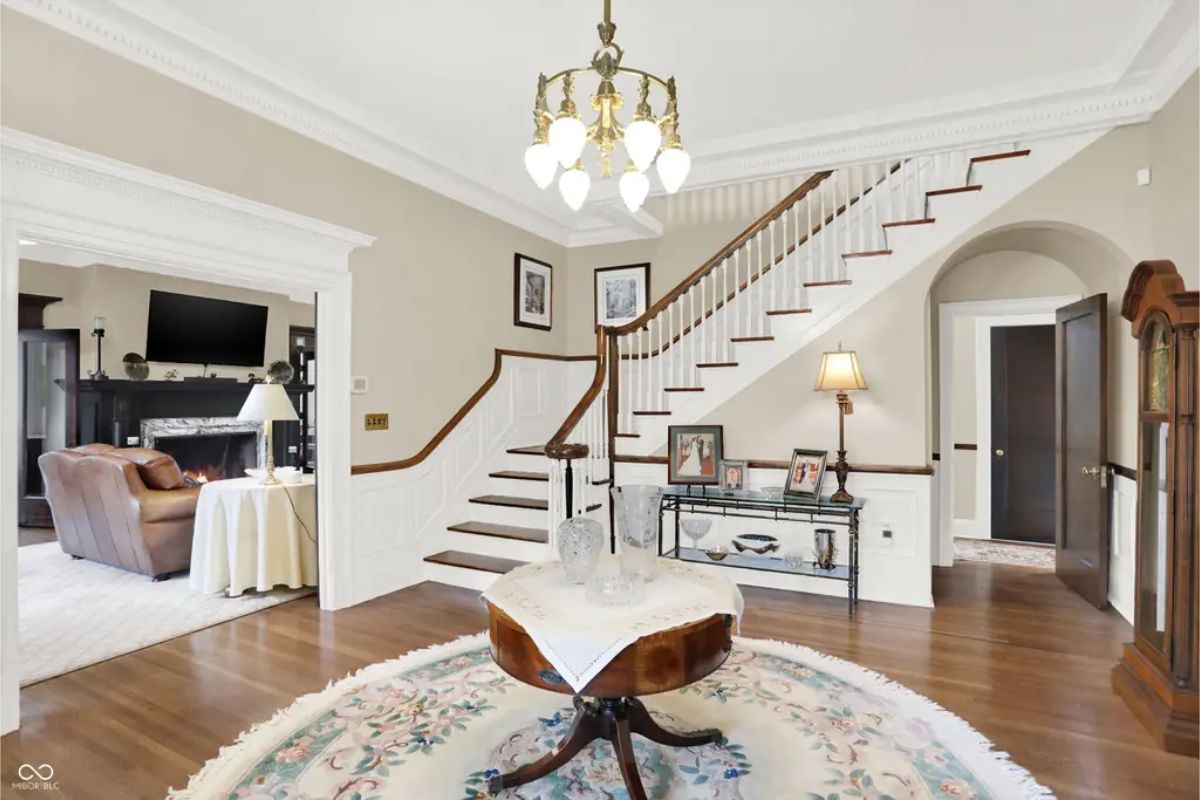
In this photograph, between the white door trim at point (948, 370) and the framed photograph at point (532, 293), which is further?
the framed photograph at point (532, 293)

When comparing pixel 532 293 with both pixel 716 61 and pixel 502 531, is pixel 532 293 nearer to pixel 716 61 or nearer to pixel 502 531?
pixel 502 531

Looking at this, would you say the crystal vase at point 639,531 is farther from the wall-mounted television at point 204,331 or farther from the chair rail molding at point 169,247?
the wall-mounted television at point 204,331

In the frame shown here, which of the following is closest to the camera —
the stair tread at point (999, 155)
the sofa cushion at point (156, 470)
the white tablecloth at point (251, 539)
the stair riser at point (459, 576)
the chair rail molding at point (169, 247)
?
the chair rail molding at point (169, 247)

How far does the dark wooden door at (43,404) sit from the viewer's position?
690 cm

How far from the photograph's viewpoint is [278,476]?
4.90 m

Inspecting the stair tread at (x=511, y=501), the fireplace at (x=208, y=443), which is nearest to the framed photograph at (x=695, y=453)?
the stair tread at (x=511, y=501)

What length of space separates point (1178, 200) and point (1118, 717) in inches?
103

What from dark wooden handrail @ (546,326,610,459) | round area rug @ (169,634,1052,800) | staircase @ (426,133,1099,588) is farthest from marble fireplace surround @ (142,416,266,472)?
round area rug @ (169,634,1052,800)

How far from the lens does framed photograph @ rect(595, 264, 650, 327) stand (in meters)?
6.29

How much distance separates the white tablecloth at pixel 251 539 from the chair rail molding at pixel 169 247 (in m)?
0.49

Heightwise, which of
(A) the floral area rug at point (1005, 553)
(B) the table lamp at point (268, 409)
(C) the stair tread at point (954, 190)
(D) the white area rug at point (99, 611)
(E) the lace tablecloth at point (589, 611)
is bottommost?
(D) the white area rug at point (99, 611)

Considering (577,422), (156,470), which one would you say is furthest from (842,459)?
(156,470)

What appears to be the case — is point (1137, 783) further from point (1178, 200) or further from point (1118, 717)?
point (1178, 200)

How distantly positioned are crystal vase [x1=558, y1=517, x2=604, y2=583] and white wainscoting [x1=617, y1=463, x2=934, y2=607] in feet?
8.41
